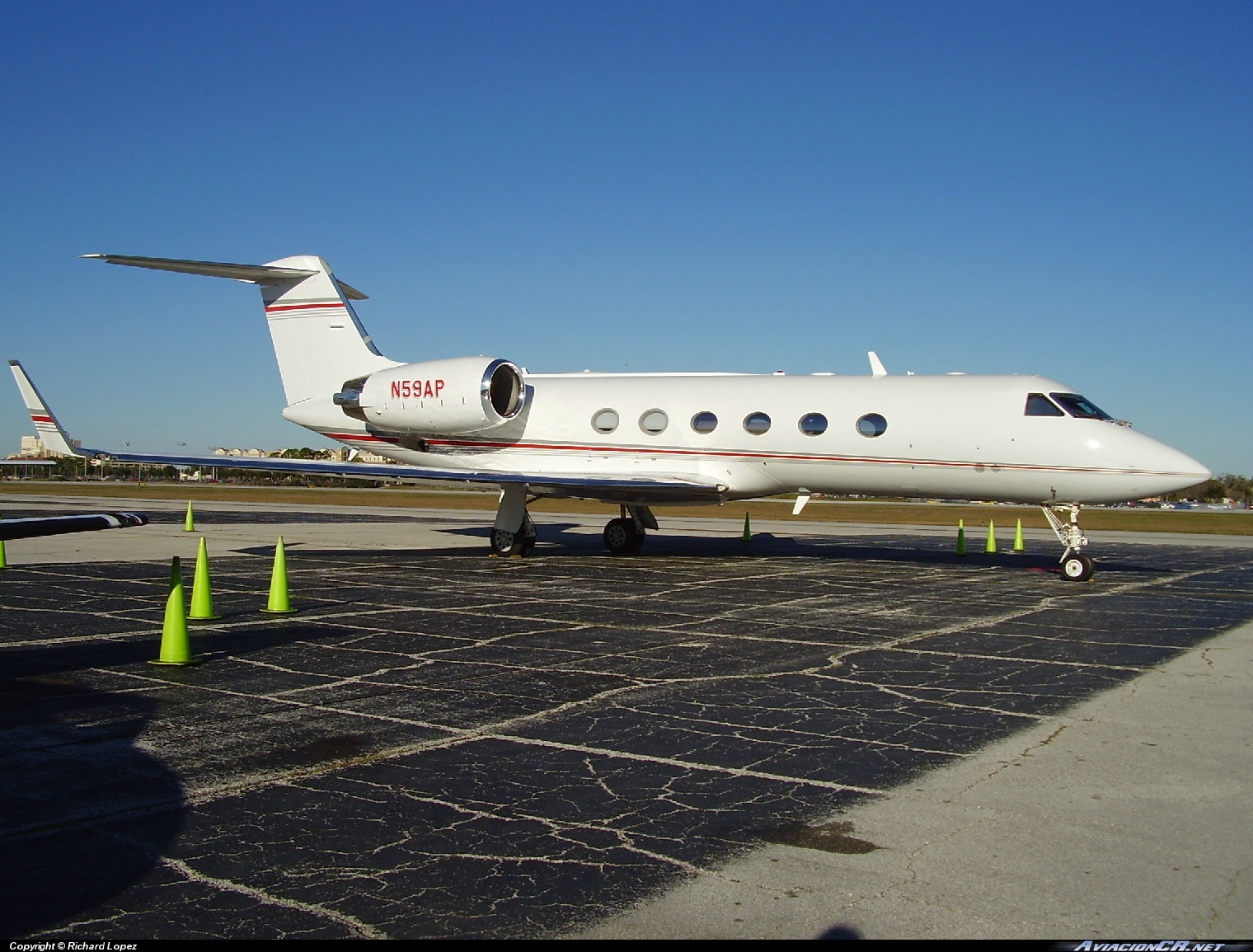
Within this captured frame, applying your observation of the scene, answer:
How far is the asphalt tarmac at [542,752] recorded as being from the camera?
3.78 metres

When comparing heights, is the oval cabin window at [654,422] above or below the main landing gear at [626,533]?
above

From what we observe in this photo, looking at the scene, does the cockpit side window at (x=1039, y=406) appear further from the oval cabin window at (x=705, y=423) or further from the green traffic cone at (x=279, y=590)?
the green traffic cone at (x=279, y=590)

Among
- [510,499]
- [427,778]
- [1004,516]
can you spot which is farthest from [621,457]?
[1004,516]

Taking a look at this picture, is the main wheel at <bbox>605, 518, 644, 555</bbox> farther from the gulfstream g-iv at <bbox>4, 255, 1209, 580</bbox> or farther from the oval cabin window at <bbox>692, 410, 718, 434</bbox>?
the oval cabin window at <bbox>692, 410, 718, 434</bbox>

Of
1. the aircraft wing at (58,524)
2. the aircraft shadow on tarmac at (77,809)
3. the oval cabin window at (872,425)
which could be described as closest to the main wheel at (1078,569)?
the oval cabin window at (872,425)

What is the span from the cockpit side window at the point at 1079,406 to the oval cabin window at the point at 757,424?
14.0 ft

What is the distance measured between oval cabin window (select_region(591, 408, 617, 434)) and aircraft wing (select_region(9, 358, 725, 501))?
0.90m

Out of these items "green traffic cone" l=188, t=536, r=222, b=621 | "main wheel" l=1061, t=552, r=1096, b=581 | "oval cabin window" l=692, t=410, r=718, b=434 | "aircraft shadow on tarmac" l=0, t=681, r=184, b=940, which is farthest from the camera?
"oval cabin window" l=692, t=410, r=718, b=434

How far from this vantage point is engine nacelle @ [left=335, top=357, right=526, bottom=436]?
18.0 m

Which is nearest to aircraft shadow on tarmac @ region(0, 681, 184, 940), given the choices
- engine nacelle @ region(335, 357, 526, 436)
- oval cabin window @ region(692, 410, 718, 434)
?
engine nacelle @ region(335, 357, 526, 436)

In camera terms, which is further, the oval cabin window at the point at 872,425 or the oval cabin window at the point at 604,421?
the oval cabin window at the point at 604,421

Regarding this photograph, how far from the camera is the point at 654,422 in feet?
59.2

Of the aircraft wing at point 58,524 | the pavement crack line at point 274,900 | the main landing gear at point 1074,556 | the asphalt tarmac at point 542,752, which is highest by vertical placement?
the aircraft wing at point 58,524

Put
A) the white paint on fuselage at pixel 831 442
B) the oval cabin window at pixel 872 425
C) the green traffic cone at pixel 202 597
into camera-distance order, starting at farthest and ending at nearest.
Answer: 1. the oval cabin window at pixel 872 425
2. the white paint on fuselage at pixel 831 442
3. the green traffic cone at pixel 202 597
